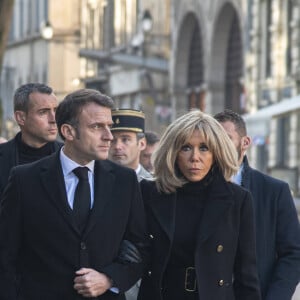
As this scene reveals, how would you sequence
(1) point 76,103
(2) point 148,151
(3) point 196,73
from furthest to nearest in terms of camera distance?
(3) point 196,73
(2) point 148,151
(1) point 76,103

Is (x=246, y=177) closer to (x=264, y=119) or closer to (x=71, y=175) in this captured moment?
(x=71, y=175)

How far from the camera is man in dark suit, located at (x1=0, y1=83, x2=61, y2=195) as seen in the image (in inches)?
315

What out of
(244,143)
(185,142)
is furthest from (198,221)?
(244,143)

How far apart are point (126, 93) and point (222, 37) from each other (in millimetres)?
13196

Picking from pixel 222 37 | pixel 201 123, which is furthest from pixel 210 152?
pixel 222 37

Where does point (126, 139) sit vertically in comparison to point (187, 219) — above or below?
above

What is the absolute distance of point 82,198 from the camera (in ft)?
21.6

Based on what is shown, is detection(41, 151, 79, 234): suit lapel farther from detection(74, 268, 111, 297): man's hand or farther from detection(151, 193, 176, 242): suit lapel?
detection(151, 193, 176, 242): suit lapel

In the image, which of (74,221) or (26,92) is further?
Answer: (26,92)

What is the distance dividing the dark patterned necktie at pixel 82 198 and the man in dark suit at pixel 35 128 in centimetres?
137

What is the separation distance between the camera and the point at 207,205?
6613mm

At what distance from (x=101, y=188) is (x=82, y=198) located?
0.36ft

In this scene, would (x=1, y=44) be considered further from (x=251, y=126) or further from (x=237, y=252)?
(x=237, y=252)

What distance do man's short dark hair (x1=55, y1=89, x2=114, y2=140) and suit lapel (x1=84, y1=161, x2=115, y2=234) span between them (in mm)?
257
